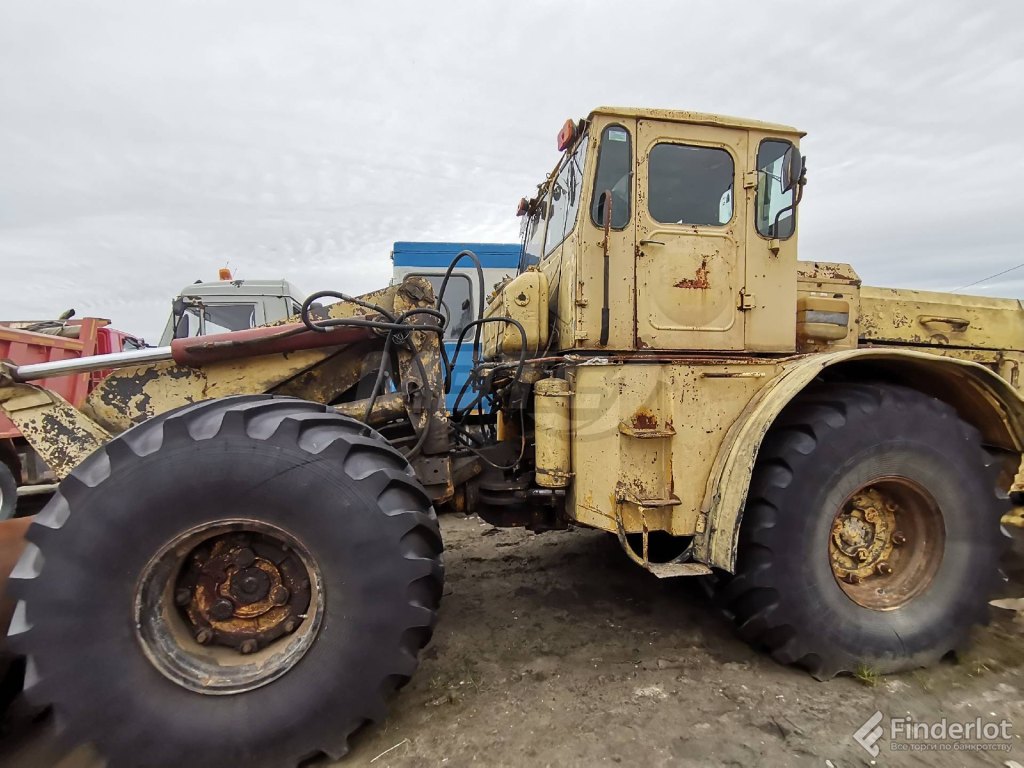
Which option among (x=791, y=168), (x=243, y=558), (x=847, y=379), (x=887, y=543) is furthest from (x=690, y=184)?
(x=243, y=558)

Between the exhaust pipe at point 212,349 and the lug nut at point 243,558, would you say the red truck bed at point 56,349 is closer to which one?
the exhaust pipe at point 212,349

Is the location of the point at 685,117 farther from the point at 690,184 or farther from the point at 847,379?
the point at 847,379

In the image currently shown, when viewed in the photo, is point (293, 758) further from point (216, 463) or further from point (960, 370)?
point (960, 370)

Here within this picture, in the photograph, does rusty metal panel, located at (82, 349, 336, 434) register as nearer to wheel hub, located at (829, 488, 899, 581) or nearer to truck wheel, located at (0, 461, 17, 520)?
truck wheel, located at (0, 461, 17, 520)

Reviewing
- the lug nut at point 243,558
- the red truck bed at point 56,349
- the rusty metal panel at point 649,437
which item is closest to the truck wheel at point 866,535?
the rusty metal panel at point 649,437

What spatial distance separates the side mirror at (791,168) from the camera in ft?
9.62

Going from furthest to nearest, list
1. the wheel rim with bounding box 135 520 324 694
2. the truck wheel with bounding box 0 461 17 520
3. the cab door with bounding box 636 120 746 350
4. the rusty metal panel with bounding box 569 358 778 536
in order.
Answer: the truck wheel with bounding box 0 461 17 520, the cab door with bounding box 636 120 746 350, the rusty metal panel with bounding box 569 358 778 536, the wheel rim with bounding box 135 520 324 694

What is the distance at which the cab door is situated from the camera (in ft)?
9.48

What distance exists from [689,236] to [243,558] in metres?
2.60

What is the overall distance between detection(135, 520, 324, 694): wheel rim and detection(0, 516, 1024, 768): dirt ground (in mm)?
532

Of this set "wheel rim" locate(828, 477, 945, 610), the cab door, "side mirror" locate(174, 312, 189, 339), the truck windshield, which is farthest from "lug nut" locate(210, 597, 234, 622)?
the truck windshield

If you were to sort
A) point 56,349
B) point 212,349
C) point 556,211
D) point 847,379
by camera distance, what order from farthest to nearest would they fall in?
point 56,349 < point 556,211 < point 847,379 < point 212,349

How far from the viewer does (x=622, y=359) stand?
279 cm

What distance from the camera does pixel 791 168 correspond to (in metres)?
2.95
